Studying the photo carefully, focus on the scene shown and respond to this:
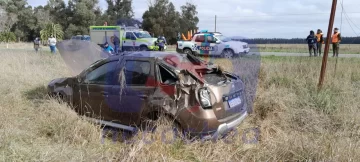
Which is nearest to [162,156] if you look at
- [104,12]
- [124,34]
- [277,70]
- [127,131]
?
[127,131]

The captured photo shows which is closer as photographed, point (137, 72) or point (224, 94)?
point (224, 94)

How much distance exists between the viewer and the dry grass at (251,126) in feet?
11.5

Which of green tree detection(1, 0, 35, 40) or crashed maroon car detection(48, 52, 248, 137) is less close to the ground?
green tree detection(1, 0, 35, 40)

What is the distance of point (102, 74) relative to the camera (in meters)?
4.89

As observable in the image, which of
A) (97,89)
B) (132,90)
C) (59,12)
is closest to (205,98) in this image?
(132,90)

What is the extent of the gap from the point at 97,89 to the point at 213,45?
12.6 meters

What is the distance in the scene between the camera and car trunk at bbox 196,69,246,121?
13.1 feet

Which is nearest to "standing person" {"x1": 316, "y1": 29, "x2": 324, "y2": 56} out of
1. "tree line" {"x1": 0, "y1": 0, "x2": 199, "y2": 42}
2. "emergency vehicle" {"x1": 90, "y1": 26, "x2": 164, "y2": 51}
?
"emergency vehicle" {"x1": 90, "y1": 26, "x2": 164, "y2": 51}

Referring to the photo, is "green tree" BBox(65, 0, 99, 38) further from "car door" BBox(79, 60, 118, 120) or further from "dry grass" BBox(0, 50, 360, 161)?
"car door" BBox(79, 60, 118, 120)

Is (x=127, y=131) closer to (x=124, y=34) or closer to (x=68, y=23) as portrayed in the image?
(x=124, y=34)

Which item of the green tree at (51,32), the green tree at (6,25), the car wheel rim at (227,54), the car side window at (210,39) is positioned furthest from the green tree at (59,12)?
the car wheel rim at (227,54)

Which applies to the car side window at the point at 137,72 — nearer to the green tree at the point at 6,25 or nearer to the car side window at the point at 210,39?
the car side window at the point at 210,39

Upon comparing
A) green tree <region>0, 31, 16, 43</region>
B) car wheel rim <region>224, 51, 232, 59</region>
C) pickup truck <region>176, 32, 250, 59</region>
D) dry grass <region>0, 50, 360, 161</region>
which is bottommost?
dry grass <region>0, 50, 360, 161</region>

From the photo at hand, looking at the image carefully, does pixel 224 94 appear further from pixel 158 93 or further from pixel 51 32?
pixel 51 32
